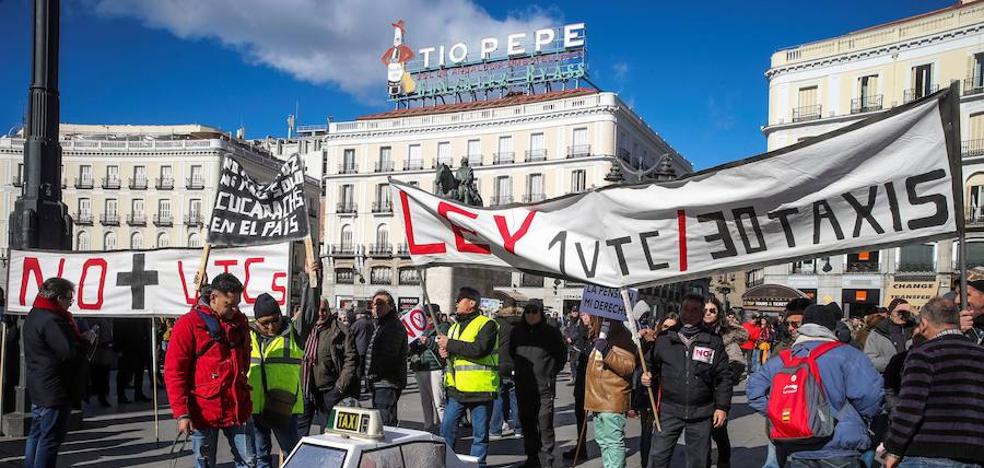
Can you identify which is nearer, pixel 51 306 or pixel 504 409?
pixel 51 306

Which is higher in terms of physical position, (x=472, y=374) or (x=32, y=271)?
(x=32, y=271)

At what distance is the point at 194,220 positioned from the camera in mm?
59406

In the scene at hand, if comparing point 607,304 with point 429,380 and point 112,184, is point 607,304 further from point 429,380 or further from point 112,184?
point 112,184

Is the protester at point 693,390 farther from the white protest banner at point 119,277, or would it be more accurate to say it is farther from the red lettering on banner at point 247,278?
the white protest banner at point 119,277

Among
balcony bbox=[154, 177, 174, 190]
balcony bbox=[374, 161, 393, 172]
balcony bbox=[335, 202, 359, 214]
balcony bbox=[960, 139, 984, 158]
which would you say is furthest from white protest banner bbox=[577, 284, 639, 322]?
balcony bbox=[154, 177, 174, 190]

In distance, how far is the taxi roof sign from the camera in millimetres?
4070

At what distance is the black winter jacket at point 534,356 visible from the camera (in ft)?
23.1

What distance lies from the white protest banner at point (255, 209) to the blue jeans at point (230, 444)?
2361 mm

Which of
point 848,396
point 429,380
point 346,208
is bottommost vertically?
point 429,380

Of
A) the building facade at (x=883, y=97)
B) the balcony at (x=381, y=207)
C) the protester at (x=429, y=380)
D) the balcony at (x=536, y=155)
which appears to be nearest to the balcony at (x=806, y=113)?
the building facade at (x=883, y=97)

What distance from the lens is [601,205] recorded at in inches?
209

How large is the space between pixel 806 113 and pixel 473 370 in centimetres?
3831

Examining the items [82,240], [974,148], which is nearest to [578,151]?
[974,148]

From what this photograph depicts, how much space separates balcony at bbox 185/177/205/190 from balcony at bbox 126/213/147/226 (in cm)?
411
